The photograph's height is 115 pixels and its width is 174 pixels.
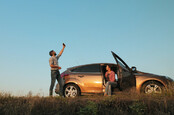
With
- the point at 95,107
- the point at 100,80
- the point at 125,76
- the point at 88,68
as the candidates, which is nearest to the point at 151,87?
the point at 125,76

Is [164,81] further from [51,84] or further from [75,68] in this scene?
[51,84]

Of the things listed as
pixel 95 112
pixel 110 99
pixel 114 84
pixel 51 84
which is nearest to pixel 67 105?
pixel 95 112

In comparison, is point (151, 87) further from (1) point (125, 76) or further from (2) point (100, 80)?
(2) point (100, 80)

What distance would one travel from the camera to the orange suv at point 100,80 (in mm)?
7703

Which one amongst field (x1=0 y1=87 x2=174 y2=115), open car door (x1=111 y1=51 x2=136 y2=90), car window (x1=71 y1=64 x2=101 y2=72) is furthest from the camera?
car window (x1=71 y1=64 x2=101 y2=72)

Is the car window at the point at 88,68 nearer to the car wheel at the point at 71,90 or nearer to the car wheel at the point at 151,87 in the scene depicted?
the car wheel at the point at 71,90

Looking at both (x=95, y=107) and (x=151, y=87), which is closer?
(x=95, y=107)

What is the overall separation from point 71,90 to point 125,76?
241 centimetres

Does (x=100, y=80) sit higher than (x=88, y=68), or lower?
lower

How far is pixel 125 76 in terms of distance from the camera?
7.53 meters

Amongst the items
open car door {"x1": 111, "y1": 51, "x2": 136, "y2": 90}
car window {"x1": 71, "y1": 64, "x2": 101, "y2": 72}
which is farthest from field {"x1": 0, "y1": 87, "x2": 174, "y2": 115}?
car window {"x1": 71, "y1": 64, "x2": 101, "y2": 72}

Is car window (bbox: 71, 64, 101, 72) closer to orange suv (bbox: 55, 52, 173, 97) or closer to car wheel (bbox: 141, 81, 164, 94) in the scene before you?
orange suv (bbox: 55, 52, 173, 97)

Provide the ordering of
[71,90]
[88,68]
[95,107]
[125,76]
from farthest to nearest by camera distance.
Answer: [88,68] → [71,90] → [125,76] → [95,107]

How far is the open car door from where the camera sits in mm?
7430
